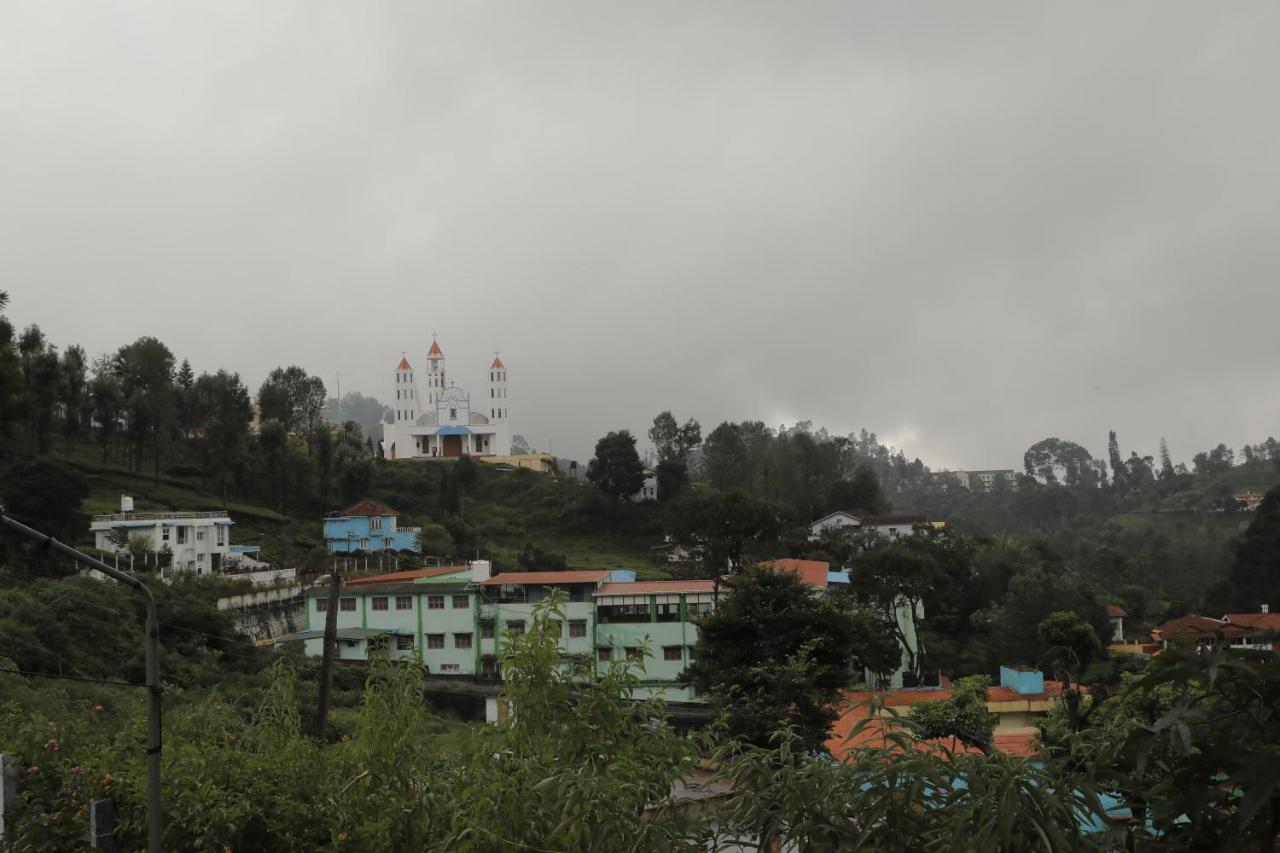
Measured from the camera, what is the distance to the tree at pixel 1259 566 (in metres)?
42.3

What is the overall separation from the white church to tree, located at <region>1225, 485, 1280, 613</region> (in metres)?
49.8

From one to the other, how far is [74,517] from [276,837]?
98.1 ft

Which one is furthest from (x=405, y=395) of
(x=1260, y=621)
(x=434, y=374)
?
(x=1260, y=621)

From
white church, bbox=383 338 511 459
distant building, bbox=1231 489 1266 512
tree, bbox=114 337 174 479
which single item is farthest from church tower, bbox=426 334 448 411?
distant building, bbox=1231 489 1266 512

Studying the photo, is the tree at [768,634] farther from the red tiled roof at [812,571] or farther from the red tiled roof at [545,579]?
the red tiled roof at [545,579]

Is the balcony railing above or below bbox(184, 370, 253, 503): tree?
below

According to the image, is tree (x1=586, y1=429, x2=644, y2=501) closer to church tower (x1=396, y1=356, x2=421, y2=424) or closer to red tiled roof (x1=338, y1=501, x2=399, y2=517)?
red tiled roof (x1=338, y1=501, x2=399, y2=517)

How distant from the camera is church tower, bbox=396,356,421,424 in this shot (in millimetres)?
81625

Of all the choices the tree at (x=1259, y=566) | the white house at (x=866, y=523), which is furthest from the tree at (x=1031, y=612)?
the white house at (x=866, y=523)

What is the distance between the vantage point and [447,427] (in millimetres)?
77688

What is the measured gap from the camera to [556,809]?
4.75 metres

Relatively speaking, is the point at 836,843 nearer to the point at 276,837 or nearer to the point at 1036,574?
the point at 276,837

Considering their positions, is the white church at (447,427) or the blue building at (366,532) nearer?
the blue building at (366,532)

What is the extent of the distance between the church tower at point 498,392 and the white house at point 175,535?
42.5 m
